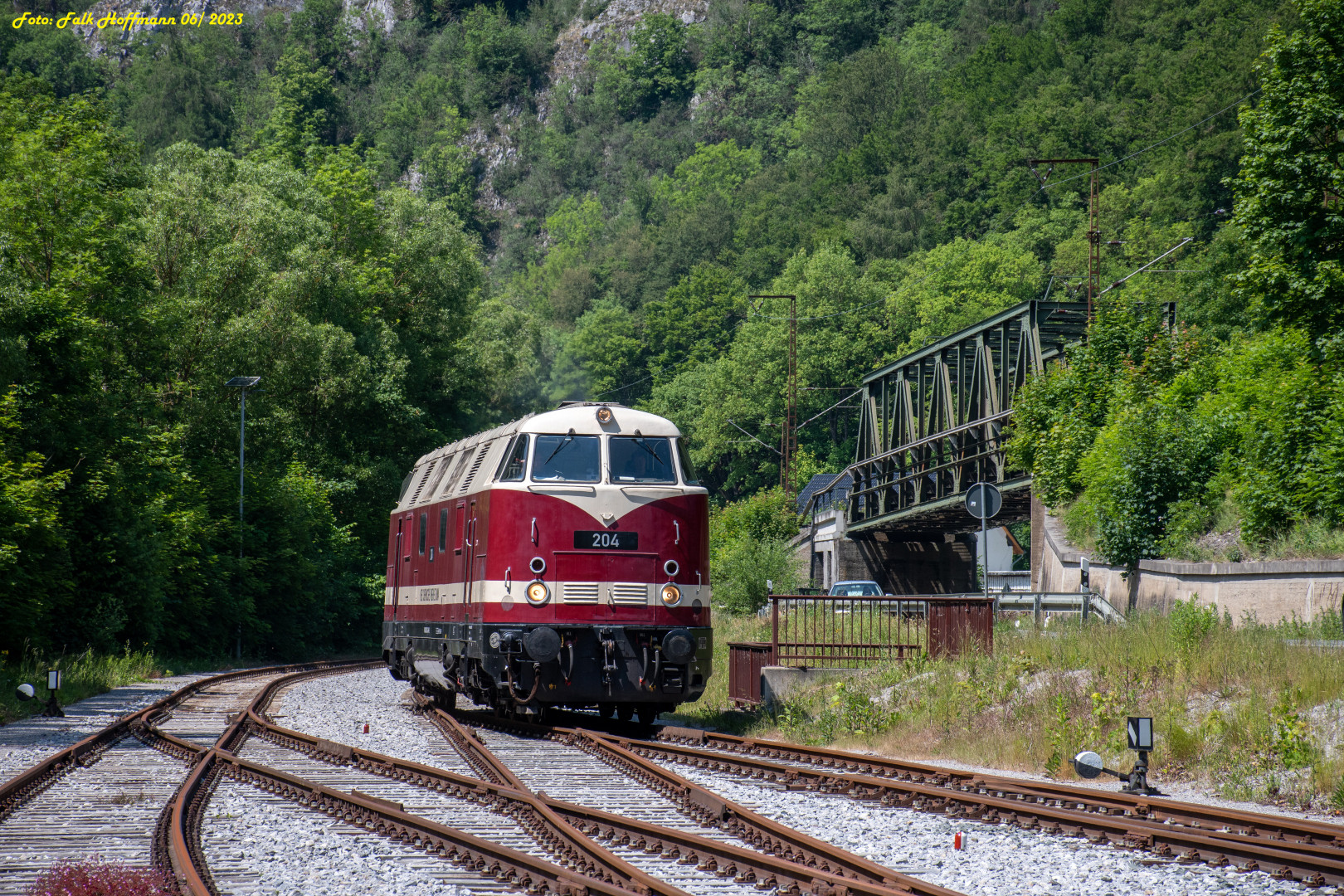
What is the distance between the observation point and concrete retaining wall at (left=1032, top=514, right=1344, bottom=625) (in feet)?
51.4

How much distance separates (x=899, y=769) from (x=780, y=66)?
151055 millimetres

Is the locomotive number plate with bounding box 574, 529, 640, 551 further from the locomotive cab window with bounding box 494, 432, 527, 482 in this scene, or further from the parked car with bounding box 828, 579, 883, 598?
the parked car with bounding box 828, 579, 883, 598

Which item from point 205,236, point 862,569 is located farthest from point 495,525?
point 205,236

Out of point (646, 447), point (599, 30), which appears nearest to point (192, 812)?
point (646, 447)

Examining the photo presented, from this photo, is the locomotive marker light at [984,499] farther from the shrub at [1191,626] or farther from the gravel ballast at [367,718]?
the gravel ballast at [367,718]

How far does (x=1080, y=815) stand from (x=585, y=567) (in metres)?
7.85

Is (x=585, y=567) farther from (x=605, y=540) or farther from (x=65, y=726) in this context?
(x=65, y=726)

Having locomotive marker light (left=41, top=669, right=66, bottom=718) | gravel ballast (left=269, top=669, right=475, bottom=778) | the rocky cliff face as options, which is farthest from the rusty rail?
the rocky cliff face

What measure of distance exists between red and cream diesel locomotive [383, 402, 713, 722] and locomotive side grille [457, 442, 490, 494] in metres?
0.15

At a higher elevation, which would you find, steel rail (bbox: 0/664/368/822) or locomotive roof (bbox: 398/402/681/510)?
locomotive roof (bbox: 398/402/681/510)

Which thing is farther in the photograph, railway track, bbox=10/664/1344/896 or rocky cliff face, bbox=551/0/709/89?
rocky cliff face, bbox=551/0/709/89

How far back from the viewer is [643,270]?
422ft

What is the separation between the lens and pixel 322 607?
A: 1822 inches

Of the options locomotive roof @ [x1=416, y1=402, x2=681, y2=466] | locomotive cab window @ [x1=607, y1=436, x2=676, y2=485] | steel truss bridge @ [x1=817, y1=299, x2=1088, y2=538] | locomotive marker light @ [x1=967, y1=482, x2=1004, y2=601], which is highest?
steel truss bridge @ [x1=817, y1=299, x2=1088, y2=538]
